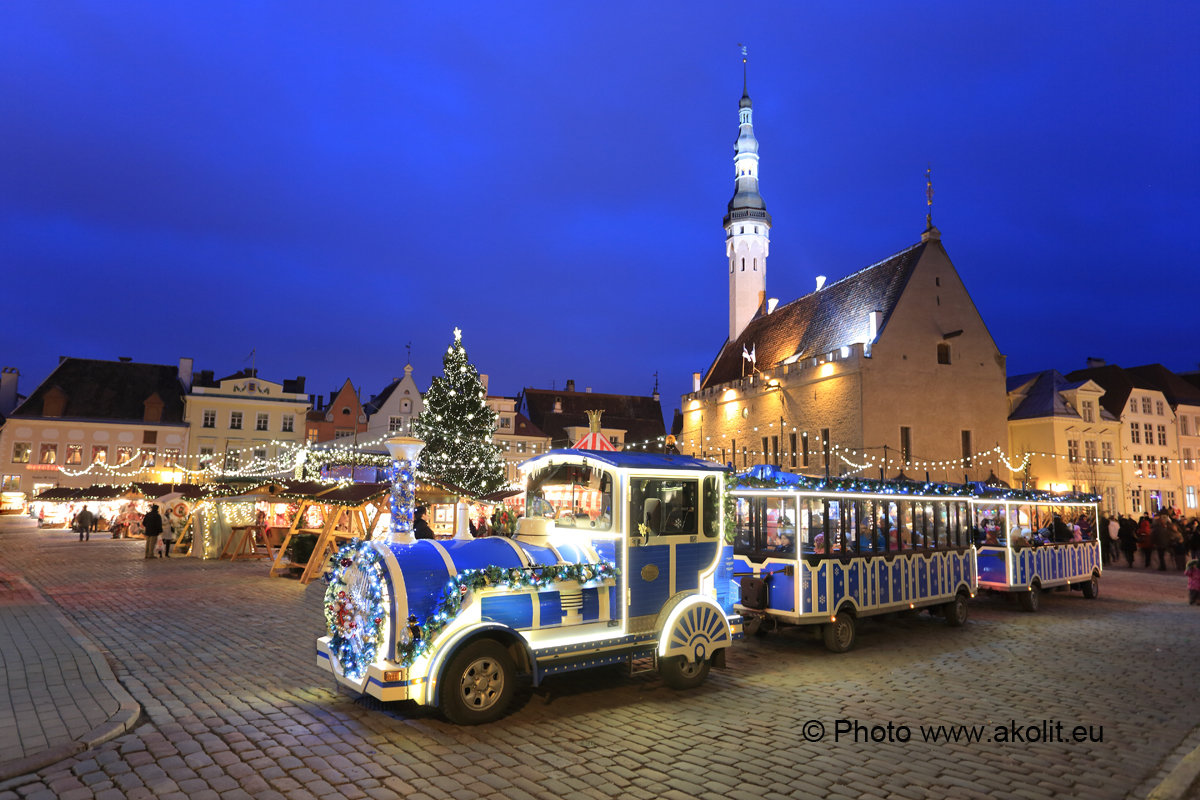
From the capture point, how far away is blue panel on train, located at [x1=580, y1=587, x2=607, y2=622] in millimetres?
7809

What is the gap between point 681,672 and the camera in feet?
27.3

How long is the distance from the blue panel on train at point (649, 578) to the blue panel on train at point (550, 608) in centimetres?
95

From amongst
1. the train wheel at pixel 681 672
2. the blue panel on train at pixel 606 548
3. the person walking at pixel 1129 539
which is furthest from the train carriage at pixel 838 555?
the person walking at pixel 1129 539

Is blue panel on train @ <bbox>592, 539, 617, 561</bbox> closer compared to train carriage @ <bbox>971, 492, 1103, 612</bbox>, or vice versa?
blue panel on train @ <bbox>592, 539, 617, 561</bbox>

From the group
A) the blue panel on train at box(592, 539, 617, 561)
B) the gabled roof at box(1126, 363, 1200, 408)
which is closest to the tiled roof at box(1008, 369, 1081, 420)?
the gabled roof at box(1126, 363, 1200, 408)

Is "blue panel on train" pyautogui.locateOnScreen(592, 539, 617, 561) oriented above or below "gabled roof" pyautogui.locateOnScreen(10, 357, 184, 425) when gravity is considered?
below

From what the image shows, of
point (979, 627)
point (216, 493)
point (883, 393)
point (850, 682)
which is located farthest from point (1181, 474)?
point (216, 493)

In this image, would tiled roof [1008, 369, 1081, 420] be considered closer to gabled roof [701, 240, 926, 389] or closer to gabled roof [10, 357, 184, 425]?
gabled roof [701, 240, 926, 389]

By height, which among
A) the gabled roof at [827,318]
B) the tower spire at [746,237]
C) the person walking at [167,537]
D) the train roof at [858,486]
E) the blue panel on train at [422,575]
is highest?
the tower spire at [746,237]

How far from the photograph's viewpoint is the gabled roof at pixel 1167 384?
2000 inches

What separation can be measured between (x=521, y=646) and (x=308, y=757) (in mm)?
2047

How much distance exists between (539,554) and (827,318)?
128 ft

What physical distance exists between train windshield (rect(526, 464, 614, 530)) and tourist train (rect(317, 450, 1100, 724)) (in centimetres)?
2

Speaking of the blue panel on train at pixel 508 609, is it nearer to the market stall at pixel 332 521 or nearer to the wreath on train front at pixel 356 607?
the wreath on train front at pixel 356 607
